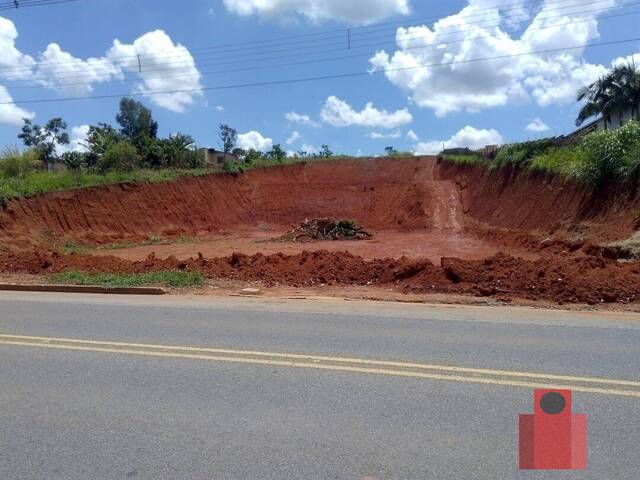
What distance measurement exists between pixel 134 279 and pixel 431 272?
740 cm

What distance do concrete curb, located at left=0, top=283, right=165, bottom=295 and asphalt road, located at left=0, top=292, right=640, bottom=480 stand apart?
393cm

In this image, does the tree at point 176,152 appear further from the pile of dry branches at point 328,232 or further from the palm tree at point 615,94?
the palm tree at point 615,94

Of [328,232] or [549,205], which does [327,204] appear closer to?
[328,232]

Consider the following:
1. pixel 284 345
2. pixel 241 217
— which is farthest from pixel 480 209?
pixel 284 345

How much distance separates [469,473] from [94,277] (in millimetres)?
12854

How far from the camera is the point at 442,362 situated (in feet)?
19.4

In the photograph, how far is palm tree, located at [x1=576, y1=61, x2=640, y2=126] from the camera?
41.5m

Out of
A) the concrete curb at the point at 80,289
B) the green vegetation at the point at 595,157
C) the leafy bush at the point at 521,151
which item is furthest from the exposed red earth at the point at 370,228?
the concrete curb at the point at 80,289

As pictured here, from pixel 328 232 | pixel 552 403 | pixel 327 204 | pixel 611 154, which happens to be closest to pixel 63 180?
pixel 328 232

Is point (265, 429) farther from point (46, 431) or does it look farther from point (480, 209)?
point (480, 209)

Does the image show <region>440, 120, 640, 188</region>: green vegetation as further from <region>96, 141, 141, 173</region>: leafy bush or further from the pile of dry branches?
<region>96, 141, 141, 173</region>: leafy bush

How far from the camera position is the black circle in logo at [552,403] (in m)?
4.30

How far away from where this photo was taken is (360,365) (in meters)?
5.82

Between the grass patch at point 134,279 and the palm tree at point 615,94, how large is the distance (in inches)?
1557
